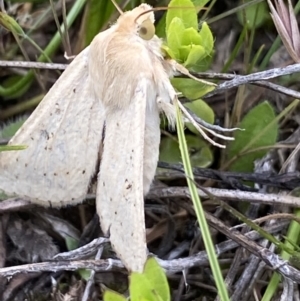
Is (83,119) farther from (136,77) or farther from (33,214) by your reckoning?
(33,214)

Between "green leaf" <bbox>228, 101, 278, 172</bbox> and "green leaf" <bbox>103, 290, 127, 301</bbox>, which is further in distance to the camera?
"green leaf" <bbox>228, 101, 278, 172</bbox>

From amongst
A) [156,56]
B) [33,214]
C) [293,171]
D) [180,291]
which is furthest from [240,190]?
[33,214]

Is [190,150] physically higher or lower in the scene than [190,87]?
lower

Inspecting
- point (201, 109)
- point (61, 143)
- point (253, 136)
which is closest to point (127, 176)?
point (61, 143)

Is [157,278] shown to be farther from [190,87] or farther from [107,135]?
[190,87]

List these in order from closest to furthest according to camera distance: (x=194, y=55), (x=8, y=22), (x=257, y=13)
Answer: (x=194, y=55) → (x=8, y=22) → (x=257, y=13)

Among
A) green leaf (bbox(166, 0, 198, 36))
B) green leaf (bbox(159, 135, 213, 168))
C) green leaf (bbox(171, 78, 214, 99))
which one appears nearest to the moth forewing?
green leaf (bbox(171, 78, 214, 99))

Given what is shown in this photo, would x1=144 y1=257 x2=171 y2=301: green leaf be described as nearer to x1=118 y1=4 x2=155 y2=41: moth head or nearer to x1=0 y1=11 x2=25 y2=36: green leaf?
x1=118 y1=4 x2=155 y2=41: moth head
